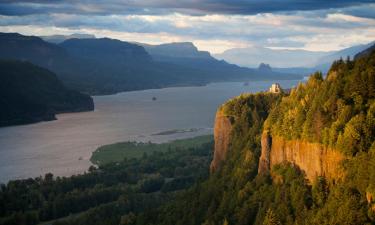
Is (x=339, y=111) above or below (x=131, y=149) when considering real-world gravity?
above

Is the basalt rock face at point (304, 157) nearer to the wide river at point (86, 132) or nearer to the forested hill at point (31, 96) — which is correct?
the wide river at point (86, 132)

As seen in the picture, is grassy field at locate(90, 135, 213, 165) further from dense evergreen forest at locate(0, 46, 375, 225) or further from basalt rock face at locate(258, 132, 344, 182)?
basalt rock face at locate(258, 132, 344, 182)

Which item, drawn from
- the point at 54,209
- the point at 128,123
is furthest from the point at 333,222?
the point at 128,123

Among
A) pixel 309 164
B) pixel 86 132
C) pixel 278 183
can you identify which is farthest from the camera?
pixel 86 132

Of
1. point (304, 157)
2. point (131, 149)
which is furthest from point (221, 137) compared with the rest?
point (131, 149)

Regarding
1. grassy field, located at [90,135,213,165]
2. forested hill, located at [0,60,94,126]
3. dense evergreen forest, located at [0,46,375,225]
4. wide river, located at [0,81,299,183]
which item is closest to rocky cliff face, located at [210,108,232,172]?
dense evergreen forest, located at [0,46,375,225]

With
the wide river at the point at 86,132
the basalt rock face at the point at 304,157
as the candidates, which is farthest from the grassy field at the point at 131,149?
the basalt rock face at the point at 304,157

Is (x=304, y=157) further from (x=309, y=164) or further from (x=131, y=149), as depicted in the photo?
(x=131, y=149)
